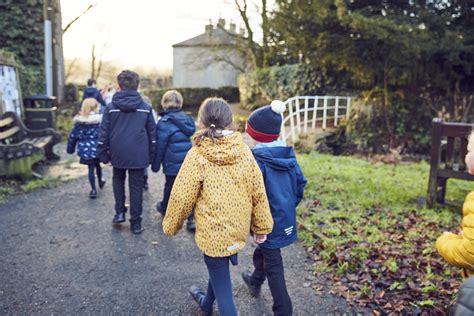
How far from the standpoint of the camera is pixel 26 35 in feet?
37.5

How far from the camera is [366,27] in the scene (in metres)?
9.20

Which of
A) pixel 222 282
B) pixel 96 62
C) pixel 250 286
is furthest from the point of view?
pixel 96 62

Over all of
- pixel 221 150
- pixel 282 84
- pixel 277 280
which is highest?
pixel 282 84

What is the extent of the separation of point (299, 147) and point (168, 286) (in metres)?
8.24

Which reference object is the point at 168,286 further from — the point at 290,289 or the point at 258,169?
the point at 258,169

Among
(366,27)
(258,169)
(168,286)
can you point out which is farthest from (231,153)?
(366,27)

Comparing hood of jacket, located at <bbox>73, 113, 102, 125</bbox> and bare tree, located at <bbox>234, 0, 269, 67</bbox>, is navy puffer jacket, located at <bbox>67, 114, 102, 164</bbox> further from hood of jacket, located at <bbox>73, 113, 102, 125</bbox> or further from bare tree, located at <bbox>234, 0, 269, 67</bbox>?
bare tree, located at <bbox>234, 0, 269, 67</bbox>

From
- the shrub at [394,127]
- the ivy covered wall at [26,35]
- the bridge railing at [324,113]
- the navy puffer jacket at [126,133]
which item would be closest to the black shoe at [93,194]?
→ the navy puffer jacket at [126,133]

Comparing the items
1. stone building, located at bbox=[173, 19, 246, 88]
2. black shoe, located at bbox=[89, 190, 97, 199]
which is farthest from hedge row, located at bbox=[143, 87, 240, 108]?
black shoe, located at bbox=[89, 190, 97, 199]

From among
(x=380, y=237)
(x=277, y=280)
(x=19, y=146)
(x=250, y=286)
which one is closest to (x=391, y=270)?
(x=380, y=237)

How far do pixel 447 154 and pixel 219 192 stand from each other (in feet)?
13.7

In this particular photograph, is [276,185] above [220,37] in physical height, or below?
below

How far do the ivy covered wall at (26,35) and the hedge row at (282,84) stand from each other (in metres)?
9.31

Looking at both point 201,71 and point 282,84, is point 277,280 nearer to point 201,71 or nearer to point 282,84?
point 282,84
